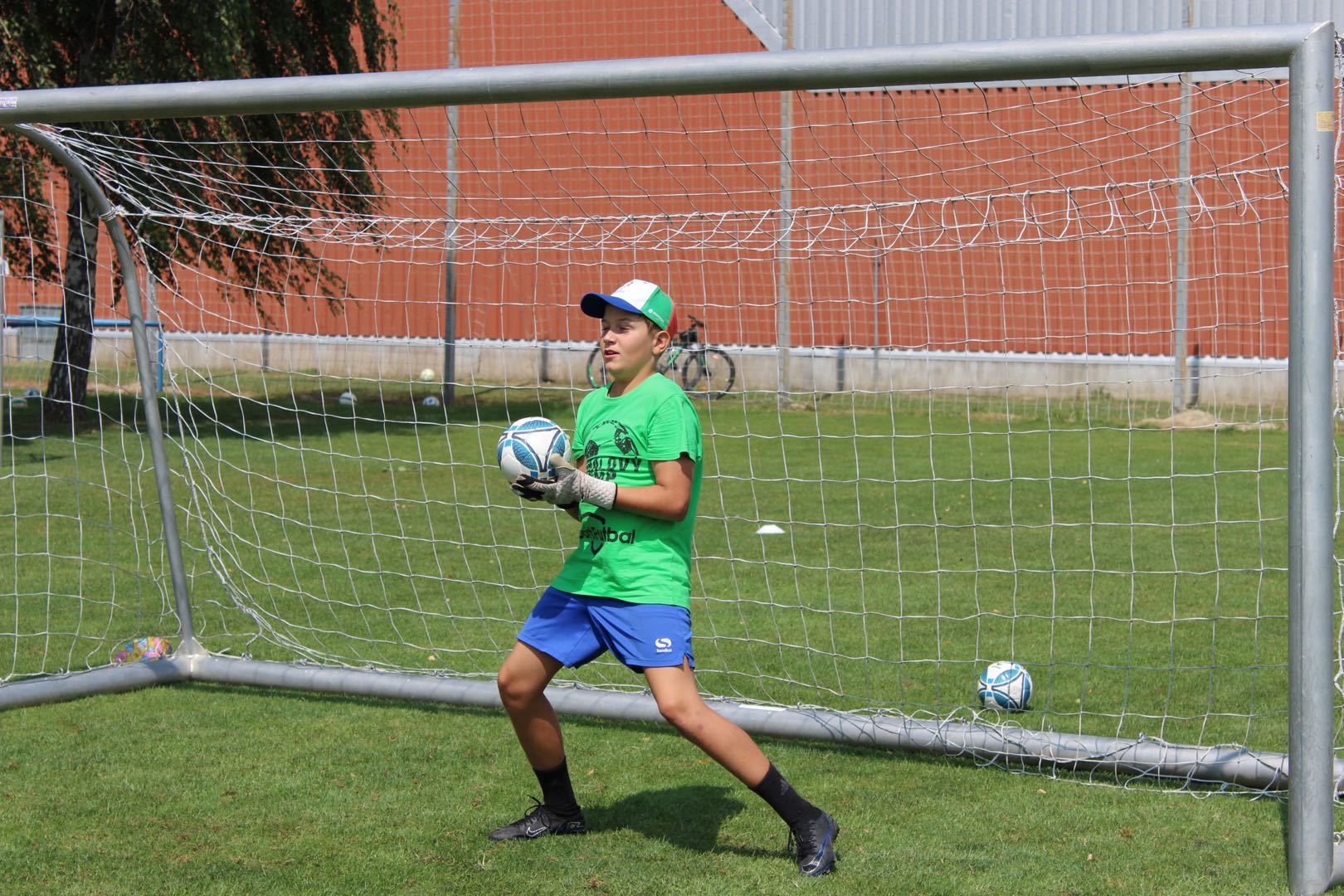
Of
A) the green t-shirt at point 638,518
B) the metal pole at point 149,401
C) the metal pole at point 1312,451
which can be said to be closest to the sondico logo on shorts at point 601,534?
the green t-shirt at point 638,518

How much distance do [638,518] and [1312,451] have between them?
190cm

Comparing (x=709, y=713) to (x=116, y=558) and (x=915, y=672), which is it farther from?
(x=116, y=558)

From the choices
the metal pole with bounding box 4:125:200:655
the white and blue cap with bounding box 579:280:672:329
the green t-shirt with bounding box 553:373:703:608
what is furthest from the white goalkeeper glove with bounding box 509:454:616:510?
the metal pole with bounding box 4:125:200:655

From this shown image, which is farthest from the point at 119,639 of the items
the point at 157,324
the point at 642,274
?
the point at 642,274

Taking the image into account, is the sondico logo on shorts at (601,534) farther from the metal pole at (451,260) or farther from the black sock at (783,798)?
the metal pole at (451,260)

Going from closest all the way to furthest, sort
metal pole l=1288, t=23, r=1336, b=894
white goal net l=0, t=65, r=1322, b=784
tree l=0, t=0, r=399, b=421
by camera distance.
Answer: metal pole l=1288, t=23, r=1336, b=894 → white goal net l=0, t=65, r=1322, b=784 → tree l=0, t=0, r=399, b=421

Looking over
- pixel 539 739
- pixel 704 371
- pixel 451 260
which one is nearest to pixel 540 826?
pixel 539 739

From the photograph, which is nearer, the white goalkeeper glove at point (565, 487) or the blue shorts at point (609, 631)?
the white goalkeeper glove at point (565, 487)

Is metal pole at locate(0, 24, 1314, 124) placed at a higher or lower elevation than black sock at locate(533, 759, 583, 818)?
higher

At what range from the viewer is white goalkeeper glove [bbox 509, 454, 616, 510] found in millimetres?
3896

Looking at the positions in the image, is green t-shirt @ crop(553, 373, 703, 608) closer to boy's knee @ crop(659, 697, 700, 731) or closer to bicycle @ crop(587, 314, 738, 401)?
boy's knee @ crop(659, 697, 700, 731)

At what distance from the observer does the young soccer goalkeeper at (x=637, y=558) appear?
3992 millimetres

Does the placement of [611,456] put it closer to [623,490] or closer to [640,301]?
[623,490]

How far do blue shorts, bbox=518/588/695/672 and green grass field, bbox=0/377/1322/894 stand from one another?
64cm
